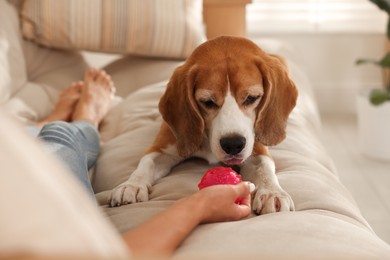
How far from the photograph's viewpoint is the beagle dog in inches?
59.4

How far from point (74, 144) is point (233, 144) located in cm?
41

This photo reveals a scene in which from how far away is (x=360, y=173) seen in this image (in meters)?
2.98

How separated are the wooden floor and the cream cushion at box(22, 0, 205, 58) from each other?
3.38 ft

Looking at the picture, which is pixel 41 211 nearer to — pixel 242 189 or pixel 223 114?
pixel 242 189

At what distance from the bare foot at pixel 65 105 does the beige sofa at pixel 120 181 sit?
3.7 inches

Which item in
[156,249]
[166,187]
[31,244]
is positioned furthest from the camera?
[166,187]

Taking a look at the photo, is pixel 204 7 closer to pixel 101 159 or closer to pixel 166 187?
pixel 101 159

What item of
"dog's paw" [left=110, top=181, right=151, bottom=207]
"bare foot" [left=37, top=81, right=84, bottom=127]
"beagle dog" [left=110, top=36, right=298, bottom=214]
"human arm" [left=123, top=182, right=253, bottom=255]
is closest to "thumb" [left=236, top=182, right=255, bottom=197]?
"human arm" [left=123, top=182, right=253, bottom=255]

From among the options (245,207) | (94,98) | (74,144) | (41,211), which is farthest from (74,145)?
(41,211)

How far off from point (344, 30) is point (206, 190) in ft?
10.4

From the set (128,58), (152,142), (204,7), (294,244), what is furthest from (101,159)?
(204,7)

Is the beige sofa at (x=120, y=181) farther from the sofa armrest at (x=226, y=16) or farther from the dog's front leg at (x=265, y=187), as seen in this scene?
the sofa armrest at (x=226, y=16)

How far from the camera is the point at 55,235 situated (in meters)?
0.53

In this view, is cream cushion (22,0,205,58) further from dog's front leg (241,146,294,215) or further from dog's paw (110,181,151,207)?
dog's paw (110,181,151,207)
